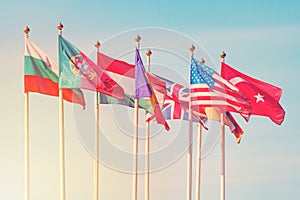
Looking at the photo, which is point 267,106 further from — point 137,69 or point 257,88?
point 137,69

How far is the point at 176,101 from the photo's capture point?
55375 millimetres

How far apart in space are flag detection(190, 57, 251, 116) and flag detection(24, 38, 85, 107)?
16.1 ft

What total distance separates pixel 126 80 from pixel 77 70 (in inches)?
108

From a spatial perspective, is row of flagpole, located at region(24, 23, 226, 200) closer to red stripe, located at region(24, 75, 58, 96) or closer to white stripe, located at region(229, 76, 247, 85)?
red stripe, located at region(24, 75, 58, 96)

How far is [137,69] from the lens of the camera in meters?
54.5

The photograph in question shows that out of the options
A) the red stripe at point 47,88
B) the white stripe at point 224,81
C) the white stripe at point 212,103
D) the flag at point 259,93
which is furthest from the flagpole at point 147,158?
the red stripe at point 47,88

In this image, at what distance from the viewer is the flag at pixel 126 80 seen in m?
54.1

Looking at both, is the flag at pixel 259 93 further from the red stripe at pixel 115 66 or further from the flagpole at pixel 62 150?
the flagpole at pixel 62 150

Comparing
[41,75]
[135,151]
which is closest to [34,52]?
[41,75]

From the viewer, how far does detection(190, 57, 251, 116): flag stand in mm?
53531

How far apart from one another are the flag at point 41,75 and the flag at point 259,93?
634cm

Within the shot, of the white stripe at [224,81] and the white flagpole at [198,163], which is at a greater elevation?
the white stripe at [224,81]

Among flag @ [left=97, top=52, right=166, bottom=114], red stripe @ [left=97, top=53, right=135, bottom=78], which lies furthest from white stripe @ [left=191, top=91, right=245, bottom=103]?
red stripe @ [left=97, top=53, right=135, bottom=78]

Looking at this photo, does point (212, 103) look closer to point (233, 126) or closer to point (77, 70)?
point (233, 126)
